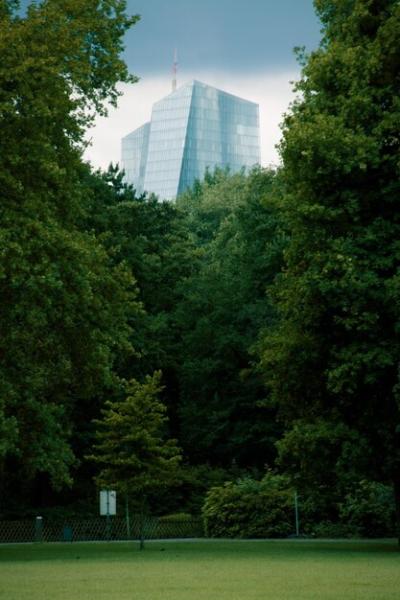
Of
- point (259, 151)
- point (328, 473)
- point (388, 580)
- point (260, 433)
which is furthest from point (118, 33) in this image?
point (259, 151)

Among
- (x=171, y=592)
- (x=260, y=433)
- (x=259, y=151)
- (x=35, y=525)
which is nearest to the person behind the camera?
(x=171, y=592)

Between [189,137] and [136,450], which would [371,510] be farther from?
[189,137]

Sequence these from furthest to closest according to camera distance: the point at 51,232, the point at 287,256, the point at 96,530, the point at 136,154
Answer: the point at 136,154 → the point at 96,530 → the point at 287,256 → the point at 51,232

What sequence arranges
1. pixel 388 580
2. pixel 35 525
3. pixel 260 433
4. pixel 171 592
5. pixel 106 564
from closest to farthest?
pixel 171 592 → pixel 388 580 → pixel 106 564 → pixel 35 525 → pixel 260 433

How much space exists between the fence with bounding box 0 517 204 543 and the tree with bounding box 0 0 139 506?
18296 mm

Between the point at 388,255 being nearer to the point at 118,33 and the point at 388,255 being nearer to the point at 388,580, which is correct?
the point at 118,33

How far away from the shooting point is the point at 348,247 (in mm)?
30016

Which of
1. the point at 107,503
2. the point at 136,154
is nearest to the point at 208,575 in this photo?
the point at 107,503

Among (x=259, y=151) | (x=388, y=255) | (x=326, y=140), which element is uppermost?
(x=259, y=151)

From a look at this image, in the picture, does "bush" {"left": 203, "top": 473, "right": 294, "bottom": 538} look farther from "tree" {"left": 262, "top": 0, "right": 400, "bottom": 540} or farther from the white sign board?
"tree" {"left": 262, "top": 0, "right": 400, "bottom": 540}

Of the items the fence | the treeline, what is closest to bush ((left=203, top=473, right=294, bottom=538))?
the fence

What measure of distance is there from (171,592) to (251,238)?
42.8 metres

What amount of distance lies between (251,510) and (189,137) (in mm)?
137062

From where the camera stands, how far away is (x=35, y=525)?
161 feet
